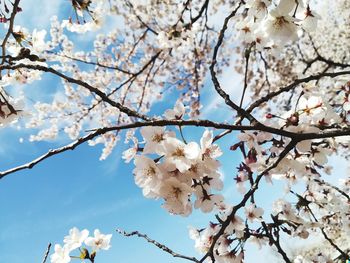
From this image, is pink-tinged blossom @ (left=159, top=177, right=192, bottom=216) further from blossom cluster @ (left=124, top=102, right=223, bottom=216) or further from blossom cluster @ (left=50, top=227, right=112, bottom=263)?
blossom cluster @ (left=50, top=227, right=112, bottom=263)

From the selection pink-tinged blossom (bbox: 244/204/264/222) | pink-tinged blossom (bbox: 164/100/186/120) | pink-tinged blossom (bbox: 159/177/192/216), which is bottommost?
pink-tinged blossom (bbox: 159/177/192/216)

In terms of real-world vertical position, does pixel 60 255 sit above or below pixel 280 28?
below

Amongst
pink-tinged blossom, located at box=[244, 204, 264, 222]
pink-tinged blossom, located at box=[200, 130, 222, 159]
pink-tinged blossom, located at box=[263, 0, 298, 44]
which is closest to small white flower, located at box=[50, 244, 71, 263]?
pink-tinged blossom, located at box=[244, 204, 264, 222]

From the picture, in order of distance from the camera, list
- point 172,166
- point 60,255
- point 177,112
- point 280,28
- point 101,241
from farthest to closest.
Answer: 1. point 101,241
2. point 60,255
3. point 280,28
4. point 177,112
5. point 172,166

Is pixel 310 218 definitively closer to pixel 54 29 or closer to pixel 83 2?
pixel 83 2

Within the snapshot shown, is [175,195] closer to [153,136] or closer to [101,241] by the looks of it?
[153,136]

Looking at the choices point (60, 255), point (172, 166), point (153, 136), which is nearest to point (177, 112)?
point (153, 136)

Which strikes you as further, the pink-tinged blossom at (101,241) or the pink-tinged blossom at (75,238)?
the pink-tinged blossom at (101,241)

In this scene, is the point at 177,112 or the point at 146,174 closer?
the point at 146,174

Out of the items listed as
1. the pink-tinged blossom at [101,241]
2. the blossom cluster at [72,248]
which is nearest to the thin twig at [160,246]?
the blossom cluster at [72,248]

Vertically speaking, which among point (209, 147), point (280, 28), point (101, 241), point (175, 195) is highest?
point (280, 28)

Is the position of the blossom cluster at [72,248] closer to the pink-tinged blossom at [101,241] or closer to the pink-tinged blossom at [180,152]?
the pink-tinged blossom at [101,241]

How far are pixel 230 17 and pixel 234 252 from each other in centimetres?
195

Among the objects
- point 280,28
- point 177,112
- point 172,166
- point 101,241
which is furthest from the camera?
point 101,241
